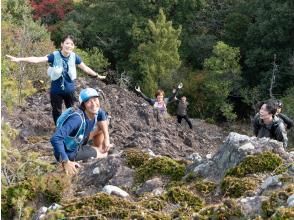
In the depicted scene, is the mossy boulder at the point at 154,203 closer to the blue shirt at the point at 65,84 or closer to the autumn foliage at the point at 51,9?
the blue shirt at the point at 65,84

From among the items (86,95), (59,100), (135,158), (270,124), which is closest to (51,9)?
(59,100)

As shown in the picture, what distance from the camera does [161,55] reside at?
30.6 meters

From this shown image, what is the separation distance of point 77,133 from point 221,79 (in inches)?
947

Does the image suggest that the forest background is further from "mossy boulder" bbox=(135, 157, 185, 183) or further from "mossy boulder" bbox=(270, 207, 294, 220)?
"mossy boulder" bbox=(270, 207, 294, 220)

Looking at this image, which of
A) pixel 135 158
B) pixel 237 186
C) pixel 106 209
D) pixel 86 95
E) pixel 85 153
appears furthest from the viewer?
pixel 85 153

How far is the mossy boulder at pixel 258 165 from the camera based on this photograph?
229 inches

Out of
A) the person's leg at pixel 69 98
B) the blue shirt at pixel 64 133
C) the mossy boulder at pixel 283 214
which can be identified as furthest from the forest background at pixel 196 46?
the mossy boulder at pixel 283 214

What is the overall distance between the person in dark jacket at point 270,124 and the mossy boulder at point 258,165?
175 centimetres

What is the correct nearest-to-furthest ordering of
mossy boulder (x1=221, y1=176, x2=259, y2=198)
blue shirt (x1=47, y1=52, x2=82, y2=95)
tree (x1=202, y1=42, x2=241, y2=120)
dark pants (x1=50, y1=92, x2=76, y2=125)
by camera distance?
mossy boulder (x1=221, y1=176, x2=259, y2=198)
blue shirt (x1=47, y1=52, x2=82, y2=95)
dark pants (x1=50, y1=92, x2=76, y2=125)
tree (x1=202, y1=42, x2=241, y2=120)

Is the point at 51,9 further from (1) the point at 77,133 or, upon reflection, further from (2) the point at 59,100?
(1) the point at 77,133

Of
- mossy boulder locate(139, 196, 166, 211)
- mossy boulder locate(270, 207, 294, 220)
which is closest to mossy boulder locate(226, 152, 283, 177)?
mossy boulder locate(139, 196, 166, 211)

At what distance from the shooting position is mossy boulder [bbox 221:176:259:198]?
530 cm

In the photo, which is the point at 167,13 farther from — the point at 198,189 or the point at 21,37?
the point at 198,189

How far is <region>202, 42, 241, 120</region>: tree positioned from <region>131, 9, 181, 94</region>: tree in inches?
65.5
